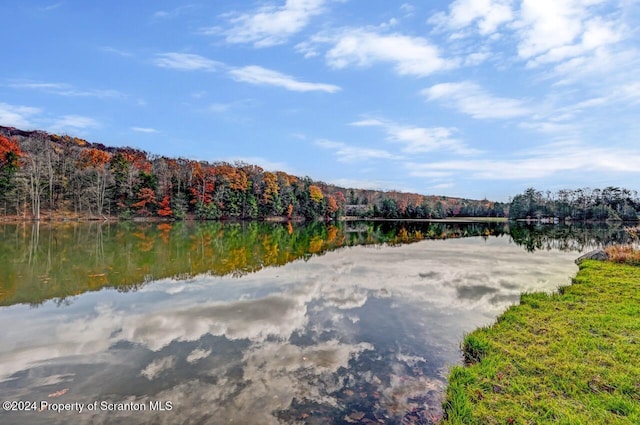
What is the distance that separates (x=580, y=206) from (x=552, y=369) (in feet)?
361

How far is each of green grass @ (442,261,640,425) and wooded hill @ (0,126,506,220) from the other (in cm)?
5664

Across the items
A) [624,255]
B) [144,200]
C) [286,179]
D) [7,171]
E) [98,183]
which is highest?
[286,179]

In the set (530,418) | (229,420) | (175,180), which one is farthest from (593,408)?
(175,180)

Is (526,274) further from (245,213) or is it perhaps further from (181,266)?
(245,213)

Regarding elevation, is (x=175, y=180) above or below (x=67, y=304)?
above

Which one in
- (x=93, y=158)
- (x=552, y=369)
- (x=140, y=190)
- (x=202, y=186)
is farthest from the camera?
(x=93, y=158)

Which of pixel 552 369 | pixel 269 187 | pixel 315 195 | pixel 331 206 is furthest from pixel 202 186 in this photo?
pixel 552 369

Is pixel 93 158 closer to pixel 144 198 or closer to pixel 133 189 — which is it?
pixel 133 189

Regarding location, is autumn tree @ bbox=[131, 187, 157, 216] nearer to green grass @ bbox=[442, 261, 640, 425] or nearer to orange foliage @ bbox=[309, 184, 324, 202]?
orange foliage @ bbox=[309, 184, 324, 202]

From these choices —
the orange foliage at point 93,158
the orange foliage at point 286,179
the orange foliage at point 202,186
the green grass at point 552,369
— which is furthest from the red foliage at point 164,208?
the green grass at point 552,369

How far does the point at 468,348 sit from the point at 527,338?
108 centimetres

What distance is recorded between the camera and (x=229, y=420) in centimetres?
356

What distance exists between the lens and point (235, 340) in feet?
18.8

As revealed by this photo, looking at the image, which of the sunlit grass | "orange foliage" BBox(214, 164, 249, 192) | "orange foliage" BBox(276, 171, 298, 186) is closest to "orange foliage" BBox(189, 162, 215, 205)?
"orange foliage" BBox(214, 164, 249, 192)
